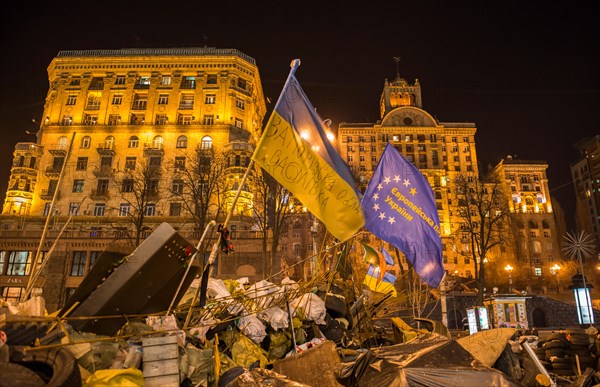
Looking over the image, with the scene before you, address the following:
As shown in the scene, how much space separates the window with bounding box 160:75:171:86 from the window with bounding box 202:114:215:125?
8163 mm

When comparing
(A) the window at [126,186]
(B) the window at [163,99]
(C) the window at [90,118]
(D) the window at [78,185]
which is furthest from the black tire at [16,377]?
(C) the window at [90,118]

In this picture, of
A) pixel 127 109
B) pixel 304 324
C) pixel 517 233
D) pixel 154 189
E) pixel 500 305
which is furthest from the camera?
pixel 517 233

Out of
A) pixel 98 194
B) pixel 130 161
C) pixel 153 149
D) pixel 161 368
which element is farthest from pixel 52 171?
pixel 161 368

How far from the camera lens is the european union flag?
9.32 m

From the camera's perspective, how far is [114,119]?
53500 millimetres

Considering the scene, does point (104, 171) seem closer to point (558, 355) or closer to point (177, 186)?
point (177, 186)

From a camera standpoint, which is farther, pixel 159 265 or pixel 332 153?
pixel 332 153

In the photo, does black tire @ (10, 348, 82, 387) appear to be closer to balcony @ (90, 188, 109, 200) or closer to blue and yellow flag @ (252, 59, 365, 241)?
blue and yellow flag @ (252, 59, 365, 241)

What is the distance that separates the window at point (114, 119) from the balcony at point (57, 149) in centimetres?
653

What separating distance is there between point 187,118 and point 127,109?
26.8 ft

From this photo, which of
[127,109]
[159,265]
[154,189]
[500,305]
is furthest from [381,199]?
[127,109]

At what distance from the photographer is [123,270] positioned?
19.7 feet

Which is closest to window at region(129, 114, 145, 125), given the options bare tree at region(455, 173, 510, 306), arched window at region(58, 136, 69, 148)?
arched window at region(58, 136, 69, 148)

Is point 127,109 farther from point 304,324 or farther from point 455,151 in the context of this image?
point 455,151
